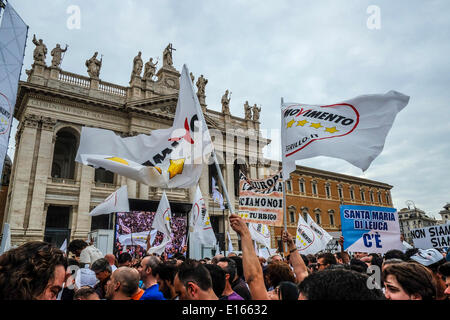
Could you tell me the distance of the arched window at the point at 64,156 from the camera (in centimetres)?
2577

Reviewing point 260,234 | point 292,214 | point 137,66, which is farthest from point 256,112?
point 260,234

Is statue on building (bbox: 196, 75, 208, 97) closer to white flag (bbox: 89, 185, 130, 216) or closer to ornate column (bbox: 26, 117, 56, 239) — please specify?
ornate column (bbox: 26, 117, 56, 239)

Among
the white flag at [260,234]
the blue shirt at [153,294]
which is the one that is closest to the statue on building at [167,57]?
the white flag at [260,234]

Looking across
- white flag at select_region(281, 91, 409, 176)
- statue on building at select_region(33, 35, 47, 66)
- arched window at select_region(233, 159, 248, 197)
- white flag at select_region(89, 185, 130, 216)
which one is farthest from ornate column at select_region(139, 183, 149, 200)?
white flag at select_region(281, 91, 409, 176)

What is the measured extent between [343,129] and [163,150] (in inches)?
140

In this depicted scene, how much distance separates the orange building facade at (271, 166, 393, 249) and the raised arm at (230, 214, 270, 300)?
3595 cm

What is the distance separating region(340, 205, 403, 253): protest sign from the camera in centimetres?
637

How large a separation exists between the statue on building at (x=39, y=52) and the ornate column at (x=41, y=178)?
471cm

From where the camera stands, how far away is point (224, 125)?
1273 inches

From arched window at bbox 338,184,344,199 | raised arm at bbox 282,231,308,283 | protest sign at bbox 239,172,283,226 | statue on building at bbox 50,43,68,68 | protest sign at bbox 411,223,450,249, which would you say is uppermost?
statue on building at bbox 50,43,68,68

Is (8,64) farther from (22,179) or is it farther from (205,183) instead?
(205,183)

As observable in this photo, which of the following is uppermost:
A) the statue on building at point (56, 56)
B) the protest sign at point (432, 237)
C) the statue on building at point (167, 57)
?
the statue on building at point (167, 57)

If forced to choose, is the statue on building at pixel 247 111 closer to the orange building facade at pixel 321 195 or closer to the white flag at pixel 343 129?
the orange building facade at pixel 321 195
